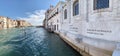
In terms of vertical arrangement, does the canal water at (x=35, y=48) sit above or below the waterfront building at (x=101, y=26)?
below

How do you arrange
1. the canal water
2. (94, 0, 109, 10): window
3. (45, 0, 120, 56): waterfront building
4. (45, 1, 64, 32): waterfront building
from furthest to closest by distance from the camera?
(45, 1, 64, 32): waterfront building, the canal water, (94, 0, 109, 10): window, (45, 0, 120, 56): waterfront building

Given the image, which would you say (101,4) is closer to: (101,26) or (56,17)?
(101,26)

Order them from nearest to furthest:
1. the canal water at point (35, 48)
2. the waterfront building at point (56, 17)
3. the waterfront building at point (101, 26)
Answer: the waterfront building at point (101, 26) → the canal water at point (35, 48) → the waterfront building at point (56, 17)

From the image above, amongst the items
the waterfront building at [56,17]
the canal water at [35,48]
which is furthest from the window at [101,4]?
the waterfront building at [56,17]

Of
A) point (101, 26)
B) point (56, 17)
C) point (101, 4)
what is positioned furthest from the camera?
point (56, 17)

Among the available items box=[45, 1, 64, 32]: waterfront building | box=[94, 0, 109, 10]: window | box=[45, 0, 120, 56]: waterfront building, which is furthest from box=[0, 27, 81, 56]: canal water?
box=[45, 1, 64, 32]: waterfront building

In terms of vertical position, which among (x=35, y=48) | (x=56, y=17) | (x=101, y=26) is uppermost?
(x=56, y=17)

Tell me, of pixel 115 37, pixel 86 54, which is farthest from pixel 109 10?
pixel 86 54

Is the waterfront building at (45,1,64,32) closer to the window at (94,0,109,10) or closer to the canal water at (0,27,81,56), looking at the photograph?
the canal water at (0,27,81,56)

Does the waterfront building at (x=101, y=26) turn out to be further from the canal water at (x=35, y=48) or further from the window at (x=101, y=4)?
the canal water at (x=35, y=48)

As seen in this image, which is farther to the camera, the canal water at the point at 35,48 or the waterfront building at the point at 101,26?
the canal water at the point at 35,48

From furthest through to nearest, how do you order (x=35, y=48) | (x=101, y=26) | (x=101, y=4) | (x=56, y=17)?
(x=56, y=17) → (x=35, y=48) → (x=101, y=4) → (x=101, y=26)

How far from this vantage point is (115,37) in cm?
661

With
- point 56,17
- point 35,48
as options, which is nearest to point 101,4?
point 35,48
